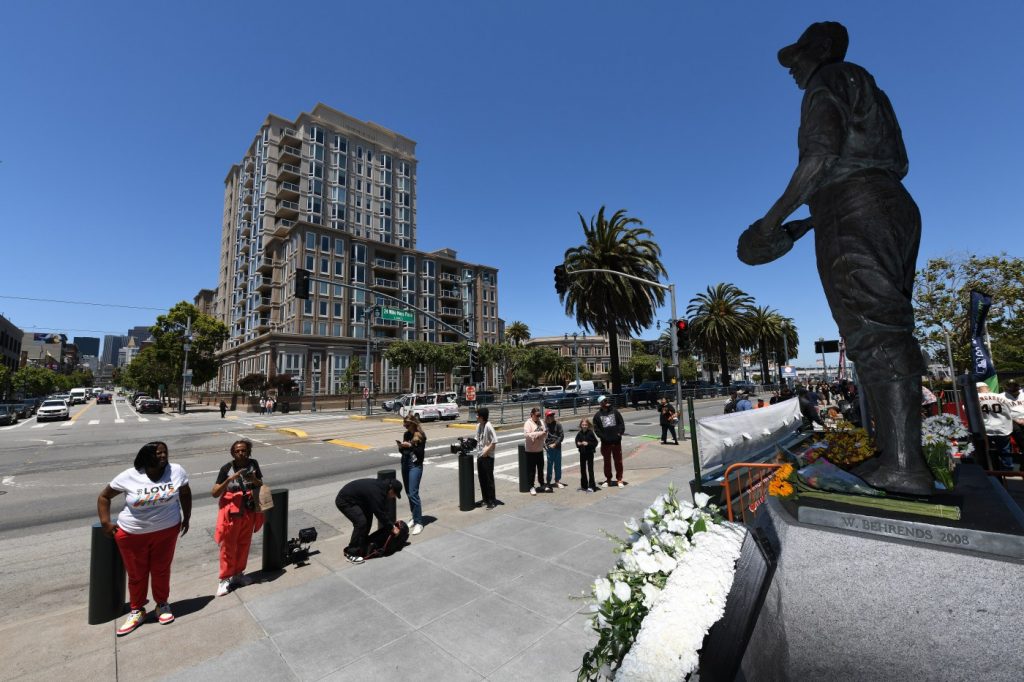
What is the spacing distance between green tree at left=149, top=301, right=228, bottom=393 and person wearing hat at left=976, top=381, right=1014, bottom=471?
5948 cm

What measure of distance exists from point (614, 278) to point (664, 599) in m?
27.6

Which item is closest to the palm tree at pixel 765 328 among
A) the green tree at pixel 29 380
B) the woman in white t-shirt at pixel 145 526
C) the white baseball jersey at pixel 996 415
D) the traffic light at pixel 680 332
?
the traffic light at pixel 680 332

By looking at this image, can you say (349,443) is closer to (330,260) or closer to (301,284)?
(301,284)

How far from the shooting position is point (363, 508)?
6.05m

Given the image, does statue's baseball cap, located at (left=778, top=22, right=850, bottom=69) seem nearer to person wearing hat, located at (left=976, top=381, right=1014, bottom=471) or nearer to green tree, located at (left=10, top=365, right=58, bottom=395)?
person wearing hat, located at (left=976, top=381, right=1014, bottom=471)

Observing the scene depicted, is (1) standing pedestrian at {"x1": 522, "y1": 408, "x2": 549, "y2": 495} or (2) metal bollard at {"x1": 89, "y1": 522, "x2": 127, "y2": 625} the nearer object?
(2) metal bollard at {"x1": 89, "y1": 522, "x2": 127, "y2": 625}

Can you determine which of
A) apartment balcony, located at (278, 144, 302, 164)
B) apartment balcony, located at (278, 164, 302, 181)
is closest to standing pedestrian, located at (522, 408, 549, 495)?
apartment balcony, located at (278, 164, 302, 181)

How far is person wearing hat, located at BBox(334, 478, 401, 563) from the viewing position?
587 cm

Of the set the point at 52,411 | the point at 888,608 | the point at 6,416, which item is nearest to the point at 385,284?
the point at 52,411

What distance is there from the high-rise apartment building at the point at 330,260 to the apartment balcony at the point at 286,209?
143 millimetres

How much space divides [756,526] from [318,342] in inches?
2292

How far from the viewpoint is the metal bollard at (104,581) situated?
13.8 feet

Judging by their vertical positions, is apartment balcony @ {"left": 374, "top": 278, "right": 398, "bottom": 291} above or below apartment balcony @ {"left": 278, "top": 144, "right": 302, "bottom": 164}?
below

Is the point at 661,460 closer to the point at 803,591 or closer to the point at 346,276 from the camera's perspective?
the point at 803,591
